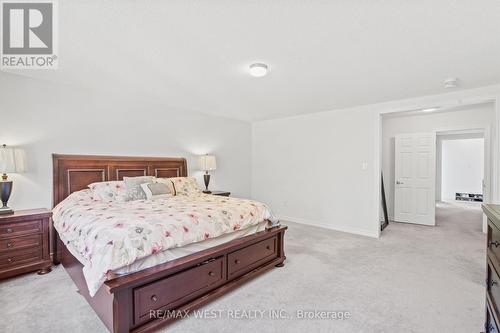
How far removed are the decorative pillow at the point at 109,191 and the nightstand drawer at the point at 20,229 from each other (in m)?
0.63

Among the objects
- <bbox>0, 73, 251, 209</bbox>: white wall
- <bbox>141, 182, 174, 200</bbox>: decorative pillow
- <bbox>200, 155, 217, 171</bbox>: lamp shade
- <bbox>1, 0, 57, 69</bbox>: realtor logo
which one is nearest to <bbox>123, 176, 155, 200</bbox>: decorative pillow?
<bbox>141, 182, 174, 200</bbox>: decorative pillow

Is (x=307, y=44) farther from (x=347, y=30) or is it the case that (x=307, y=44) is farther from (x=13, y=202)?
(x=13, y=202)

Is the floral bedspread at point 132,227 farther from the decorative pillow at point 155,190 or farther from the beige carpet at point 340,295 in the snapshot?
the beige carpet at point 340,295

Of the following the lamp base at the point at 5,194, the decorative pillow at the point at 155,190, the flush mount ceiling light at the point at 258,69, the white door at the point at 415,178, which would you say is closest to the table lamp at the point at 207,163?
the decorative pillow at the point at 155,190

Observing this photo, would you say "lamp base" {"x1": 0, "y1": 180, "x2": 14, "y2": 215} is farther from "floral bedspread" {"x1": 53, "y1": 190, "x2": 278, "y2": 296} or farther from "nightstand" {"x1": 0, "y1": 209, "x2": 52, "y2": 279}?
"floral bedspread" {"x1": 53, "y1": 190, "x2": 278, "y2": 296}

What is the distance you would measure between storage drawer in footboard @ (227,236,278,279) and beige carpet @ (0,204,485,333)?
163 mm

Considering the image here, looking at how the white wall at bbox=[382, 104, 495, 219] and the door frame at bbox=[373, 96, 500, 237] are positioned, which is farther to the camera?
the white wall at bbox=[382, 104, 495, 219]

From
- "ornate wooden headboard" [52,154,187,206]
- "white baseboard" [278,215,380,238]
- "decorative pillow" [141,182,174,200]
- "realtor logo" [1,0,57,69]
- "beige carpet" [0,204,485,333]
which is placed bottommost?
"beige carpet" [0,204,485,333]

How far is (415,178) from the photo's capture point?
5293 millimetres

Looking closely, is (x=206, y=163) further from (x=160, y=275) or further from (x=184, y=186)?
(x=160, y=275)

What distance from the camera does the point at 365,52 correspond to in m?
2.37

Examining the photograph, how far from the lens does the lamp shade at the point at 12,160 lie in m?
2.70

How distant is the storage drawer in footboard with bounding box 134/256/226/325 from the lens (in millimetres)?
1814

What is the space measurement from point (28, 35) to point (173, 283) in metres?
2.45
